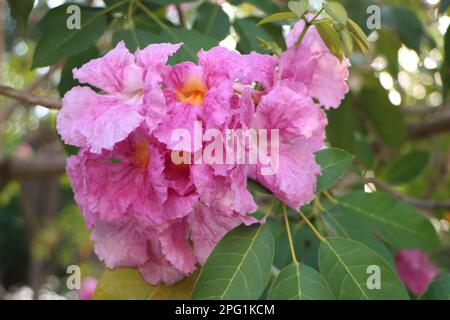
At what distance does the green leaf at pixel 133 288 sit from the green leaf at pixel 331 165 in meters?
0.23

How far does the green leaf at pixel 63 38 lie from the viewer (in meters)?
1.13

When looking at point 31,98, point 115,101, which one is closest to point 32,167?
point 31,98

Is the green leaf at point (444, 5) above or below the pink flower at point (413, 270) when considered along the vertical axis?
above

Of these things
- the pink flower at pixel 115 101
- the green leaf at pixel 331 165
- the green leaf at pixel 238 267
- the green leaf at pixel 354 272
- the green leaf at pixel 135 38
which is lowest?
the green leaf at pixel 354 272

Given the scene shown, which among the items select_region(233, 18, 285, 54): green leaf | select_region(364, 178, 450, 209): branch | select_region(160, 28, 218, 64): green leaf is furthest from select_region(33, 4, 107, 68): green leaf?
select_region(364, 178, 450, 209): branch

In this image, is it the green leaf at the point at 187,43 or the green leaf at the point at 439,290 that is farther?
the green leaf at the point at 187,43

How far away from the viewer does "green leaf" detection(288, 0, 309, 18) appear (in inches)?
34.3

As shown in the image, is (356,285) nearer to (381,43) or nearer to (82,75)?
(82,75)

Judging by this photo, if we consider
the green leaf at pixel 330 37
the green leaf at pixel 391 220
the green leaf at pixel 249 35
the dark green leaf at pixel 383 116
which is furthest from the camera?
the dark green leaf at pixel 383 116

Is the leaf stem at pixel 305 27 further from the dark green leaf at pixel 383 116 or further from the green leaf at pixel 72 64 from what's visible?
the dark green leaf at pixel 383 116

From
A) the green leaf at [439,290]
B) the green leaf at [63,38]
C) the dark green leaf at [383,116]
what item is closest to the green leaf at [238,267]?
the green leaf at [439,290]

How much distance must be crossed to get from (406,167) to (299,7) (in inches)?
38.5

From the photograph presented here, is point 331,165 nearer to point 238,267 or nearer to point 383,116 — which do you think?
point 238,267

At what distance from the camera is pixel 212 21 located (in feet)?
4.17
